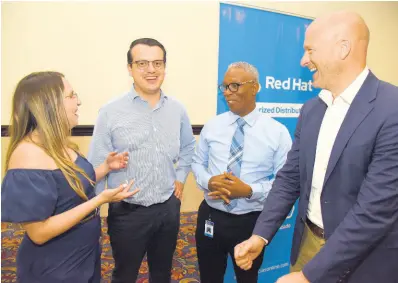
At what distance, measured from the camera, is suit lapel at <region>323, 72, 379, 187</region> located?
121 centimetres

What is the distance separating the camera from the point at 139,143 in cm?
216

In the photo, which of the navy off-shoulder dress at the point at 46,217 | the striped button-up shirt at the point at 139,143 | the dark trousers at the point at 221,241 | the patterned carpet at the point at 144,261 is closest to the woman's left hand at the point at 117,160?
the striped button-up shirt at the point at 139,143

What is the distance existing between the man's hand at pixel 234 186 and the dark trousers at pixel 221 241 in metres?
0.19

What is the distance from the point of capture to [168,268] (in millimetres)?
2314

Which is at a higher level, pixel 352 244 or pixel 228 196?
Result: pixel 352 244

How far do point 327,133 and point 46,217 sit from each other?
4.20ft

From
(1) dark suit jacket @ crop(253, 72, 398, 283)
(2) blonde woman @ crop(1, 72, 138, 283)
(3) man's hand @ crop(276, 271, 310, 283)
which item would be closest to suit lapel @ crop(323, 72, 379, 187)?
(1) dark suit jacket @ crop(253, 72, 398, 283)

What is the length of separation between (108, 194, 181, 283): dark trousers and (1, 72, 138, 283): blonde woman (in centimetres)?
41

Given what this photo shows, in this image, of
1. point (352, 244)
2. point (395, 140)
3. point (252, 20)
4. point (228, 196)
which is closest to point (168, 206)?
point (228, 196)

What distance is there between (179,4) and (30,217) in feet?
11.8

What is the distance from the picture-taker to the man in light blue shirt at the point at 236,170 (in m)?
2.11

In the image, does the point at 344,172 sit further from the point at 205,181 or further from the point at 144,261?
the point at 144,261

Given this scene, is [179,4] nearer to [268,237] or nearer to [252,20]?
[252,20]

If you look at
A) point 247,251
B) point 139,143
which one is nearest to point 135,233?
point 139,143
